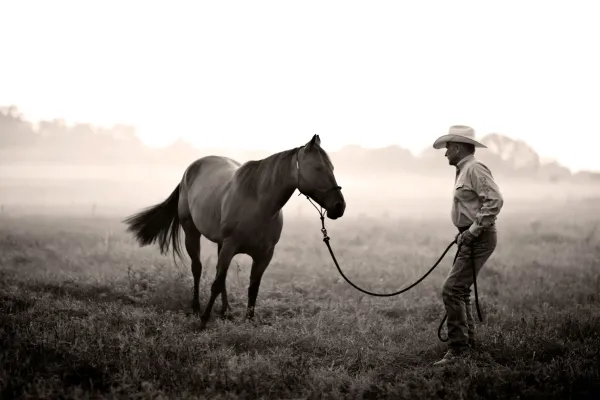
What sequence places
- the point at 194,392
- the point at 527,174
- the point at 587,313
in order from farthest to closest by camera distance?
the point at 527,174
the point at 587,313
the point at 194,392

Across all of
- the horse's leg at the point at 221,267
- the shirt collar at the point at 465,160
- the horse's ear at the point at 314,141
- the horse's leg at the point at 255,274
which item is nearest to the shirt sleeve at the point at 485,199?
the shirt collar at the point at 465,160

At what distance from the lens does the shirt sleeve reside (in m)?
4.97

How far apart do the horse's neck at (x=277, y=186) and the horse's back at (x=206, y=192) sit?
3.19 feet

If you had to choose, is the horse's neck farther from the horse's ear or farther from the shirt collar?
the shirt collar

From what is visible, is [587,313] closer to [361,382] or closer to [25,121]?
[361,382]

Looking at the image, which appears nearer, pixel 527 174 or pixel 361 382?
pixel 361 382

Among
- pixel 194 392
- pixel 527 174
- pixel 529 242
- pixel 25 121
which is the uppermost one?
pixel 527 174

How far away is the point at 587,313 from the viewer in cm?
736

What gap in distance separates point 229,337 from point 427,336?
8.25 feet

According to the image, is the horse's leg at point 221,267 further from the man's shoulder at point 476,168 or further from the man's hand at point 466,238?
the man's shoulder at point 476,168

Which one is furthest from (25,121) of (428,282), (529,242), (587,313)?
(587,313)

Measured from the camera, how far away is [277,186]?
643cm

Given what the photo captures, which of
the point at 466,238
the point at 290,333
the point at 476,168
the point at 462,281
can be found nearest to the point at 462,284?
the point at 462,281

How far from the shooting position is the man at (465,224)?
16.6 ft
